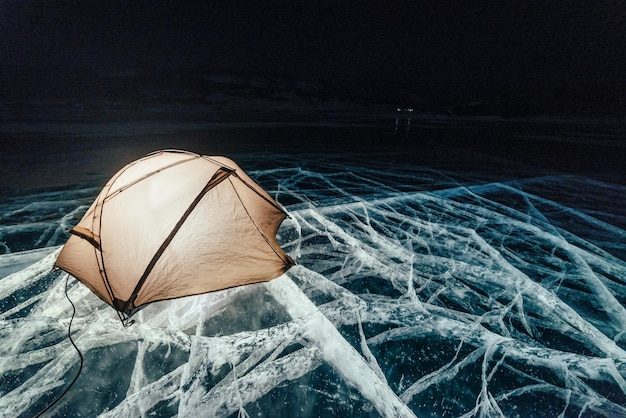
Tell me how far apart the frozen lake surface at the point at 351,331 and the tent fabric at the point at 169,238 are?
290mm

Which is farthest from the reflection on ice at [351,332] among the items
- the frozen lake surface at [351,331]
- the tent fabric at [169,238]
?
the tent fabric at [169,238]

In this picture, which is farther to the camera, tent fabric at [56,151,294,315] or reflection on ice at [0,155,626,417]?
tent fabric at [56,151,294,315]

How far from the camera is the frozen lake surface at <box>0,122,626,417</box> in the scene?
1.79 meters

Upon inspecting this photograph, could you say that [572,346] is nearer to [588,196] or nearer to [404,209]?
[404,209]

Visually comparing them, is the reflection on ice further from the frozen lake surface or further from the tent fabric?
the tent fabric

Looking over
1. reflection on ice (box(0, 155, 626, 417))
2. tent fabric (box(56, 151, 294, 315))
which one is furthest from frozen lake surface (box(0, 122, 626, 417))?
tent fabric (box(56, 151, 294, 315))

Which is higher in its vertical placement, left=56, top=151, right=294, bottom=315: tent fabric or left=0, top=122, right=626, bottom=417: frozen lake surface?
left=56, top=151, right=294, bottom=315: tent fabric

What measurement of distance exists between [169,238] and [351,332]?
1.47m

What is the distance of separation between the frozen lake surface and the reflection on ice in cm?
1

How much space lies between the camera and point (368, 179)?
20.0 ft

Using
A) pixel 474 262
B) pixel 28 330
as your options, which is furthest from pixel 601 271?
pixel 28 330

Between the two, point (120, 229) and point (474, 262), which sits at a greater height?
point (120, 229)

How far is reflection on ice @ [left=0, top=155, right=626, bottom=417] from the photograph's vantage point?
5.89 ft

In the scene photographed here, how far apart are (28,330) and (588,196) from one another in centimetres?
809
